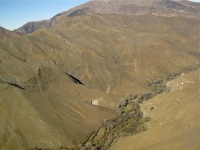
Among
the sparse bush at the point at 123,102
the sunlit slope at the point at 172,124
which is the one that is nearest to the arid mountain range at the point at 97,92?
the sparse bush at the point at 123,102

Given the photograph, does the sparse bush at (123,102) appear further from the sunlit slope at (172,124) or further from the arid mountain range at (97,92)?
the sunlit slope at (172,124)

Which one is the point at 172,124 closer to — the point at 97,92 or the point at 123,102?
the point at 123,102

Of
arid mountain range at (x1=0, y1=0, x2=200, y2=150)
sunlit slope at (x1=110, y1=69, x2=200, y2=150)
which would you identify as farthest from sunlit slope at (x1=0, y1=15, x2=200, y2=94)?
sunlit slope at (x1=110, y1=69, x2=200, y2=150)

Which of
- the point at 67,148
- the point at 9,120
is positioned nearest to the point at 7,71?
the point at 9,120

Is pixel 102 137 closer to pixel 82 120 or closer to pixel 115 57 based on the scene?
pixel 82 120

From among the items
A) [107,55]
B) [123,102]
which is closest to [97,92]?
[123,102]
